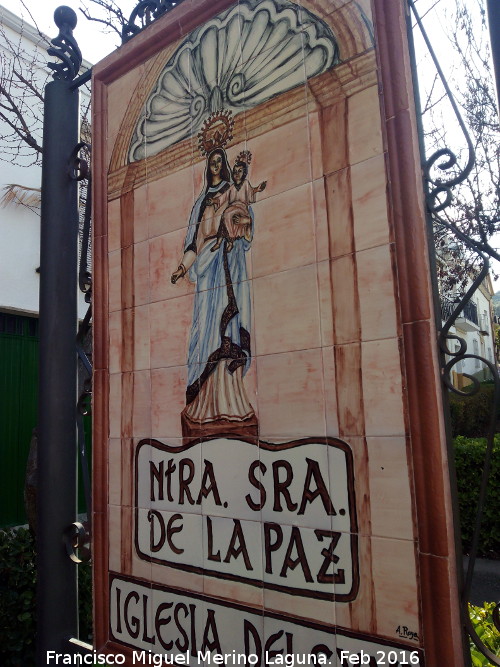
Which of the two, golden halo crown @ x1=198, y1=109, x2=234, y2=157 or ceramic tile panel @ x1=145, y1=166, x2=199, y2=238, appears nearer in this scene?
golden halo crown @ x1=198, y1=109, x2=234, y2=157

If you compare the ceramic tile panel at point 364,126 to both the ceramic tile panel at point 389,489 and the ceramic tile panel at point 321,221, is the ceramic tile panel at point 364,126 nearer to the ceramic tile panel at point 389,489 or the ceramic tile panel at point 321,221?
the ceramic tile panel at point 321,221

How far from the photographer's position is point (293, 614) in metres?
1.81

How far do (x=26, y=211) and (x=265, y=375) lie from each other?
25.6 feet

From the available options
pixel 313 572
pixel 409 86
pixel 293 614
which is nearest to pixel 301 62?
pixel 409 86

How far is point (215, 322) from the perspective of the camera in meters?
2.17

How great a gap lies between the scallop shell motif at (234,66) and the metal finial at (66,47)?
82cm

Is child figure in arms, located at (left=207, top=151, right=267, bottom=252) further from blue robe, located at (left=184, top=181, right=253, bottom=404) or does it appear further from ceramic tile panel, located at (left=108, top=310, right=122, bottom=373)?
ceramic tile panel, located at (left=108, top=310, right=122, bottom=373)

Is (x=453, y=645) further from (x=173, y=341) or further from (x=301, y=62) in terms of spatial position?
(x=301, y=62)

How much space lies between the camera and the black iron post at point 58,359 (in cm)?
259

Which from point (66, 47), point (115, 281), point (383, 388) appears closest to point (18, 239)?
point (66, 47)

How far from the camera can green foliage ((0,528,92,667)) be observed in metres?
3.22

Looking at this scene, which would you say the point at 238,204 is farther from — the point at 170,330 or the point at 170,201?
the point at 170,330

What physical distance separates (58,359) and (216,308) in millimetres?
1070

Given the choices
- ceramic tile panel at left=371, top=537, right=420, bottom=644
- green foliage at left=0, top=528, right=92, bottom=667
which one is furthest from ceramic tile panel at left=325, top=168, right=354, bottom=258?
green foliage at left=0, top=528, right=92, bottom=667
